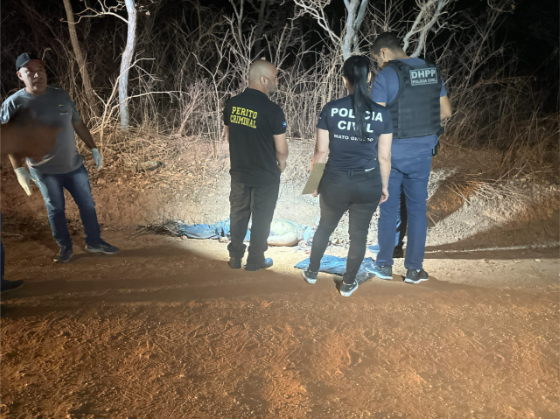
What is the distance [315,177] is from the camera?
3311mm

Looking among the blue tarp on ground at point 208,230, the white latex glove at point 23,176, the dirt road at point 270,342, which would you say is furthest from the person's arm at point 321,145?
the white latex glove at point 23,176

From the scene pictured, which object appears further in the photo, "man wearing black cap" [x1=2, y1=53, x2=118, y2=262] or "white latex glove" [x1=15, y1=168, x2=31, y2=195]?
"white latex glove" [x1=15, y1=168, x2=31, y2=195]

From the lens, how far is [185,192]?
226 inches

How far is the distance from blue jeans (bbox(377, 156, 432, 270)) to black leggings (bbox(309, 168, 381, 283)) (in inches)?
17.0

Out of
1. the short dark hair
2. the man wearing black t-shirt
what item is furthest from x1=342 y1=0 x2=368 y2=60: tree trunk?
the man wearing black t-shirt

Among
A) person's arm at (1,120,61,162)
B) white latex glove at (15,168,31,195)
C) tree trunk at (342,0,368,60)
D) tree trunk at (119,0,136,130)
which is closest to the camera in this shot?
person's arm at (1,120,61,162)

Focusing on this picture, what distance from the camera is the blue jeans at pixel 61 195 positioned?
3.87 meters

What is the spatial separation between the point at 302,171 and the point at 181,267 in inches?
105

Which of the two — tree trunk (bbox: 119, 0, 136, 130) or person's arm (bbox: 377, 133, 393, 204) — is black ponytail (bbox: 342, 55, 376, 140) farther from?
tree trunk (bbox: 119, 0, 136, 130)

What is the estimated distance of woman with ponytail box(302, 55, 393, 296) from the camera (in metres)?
3.05

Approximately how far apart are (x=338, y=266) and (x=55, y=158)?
2.75 meters

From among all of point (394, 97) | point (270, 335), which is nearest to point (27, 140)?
point (270, 335)

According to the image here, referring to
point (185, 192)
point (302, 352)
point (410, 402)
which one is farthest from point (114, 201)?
point (410, 402)

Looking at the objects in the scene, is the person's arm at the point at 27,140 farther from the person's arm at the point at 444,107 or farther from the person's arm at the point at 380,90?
the person's arm at the point at 444,107
